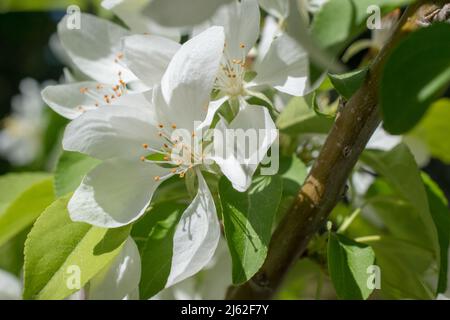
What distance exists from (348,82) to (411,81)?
0.47ft

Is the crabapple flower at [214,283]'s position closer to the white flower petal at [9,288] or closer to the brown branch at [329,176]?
the brown branch at [329,176]

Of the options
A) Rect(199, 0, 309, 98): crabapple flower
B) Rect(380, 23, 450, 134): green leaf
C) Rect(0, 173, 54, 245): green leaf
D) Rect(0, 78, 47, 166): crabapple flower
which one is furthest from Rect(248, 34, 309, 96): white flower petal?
Rect(0, 78, 47, 166): crabapple flower

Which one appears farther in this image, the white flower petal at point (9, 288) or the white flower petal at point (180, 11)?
the white flower petal at point (9, 288)

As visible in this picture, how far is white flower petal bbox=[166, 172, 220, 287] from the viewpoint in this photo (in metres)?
0.74

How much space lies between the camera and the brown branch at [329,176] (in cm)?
70

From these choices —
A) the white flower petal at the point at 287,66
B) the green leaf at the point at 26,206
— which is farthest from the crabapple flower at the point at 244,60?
the green leaf at the point at 26,206

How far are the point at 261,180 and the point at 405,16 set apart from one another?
0.21m

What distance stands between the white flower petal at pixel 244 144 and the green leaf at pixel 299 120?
4.7 inches

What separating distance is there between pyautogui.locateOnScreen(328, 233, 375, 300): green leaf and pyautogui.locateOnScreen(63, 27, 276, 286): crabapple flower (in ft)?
0.45

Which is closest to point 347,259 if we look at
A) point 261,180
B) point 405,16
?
point 261,180

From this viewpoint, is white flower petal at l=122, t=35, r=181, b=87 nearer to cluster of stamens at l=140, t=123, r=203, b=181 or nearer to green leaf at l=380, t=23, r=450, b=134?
cluster of stamens at l=140, t=123, r=203, b=181

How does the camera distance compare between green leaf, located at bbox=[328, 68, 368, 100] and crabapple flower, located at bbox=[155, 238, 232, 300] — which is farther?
crabapple flower, located at bbox=[155, 238, 232, 300]

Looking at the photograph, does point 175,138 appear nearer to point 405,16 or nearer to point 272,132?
point 272,132

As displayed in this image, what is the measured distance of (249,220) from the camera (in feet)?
2.43
